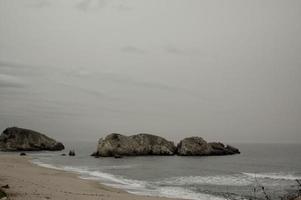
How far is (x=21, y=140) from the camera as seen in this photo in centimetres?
14288

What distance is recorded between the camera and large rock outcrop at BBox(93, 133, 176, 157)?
113938 mm

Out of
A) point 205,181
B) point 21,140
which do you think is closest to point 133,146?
point 21,140

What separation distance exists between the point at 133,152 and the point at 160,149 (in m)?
9.85

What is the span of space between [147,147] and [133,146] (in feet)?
17.4

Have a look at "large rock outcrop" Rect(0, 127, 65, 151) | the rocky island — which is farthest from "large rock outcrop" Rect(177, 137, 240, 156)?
"large rock outcrop" Rect(0, 127, 65, 151)

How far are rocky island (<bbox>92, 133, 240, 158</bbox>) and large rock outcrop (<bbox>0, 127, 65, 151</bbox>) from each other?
3869 centimetres

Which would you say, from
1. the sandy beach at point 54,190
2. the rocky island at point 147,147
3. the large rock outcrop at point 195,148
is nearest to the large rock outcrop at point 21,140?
the rocky island at point 147,147

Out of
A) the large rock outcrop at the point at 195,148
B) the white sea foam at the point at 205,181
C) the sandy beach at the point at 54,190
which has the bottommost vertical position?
the white sea foam at the point at 205,181

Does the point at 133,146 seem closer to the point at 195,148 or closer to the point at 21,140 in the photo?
the point at 195,148

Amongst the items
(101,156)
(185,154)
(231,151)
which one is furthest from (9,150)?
(231,151)

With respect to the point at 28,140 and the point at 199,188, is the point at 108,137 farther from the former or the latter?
the point at 199,188

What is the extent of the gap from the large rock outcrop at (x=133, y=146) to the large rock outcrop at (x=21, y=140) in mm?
39703

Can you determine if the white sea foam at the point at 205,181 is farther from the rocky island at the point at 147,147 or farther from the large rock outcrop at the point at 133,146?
the large rock outcrop at the point at 133,146

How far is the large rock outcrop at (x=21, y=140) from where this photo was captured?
14050cm
